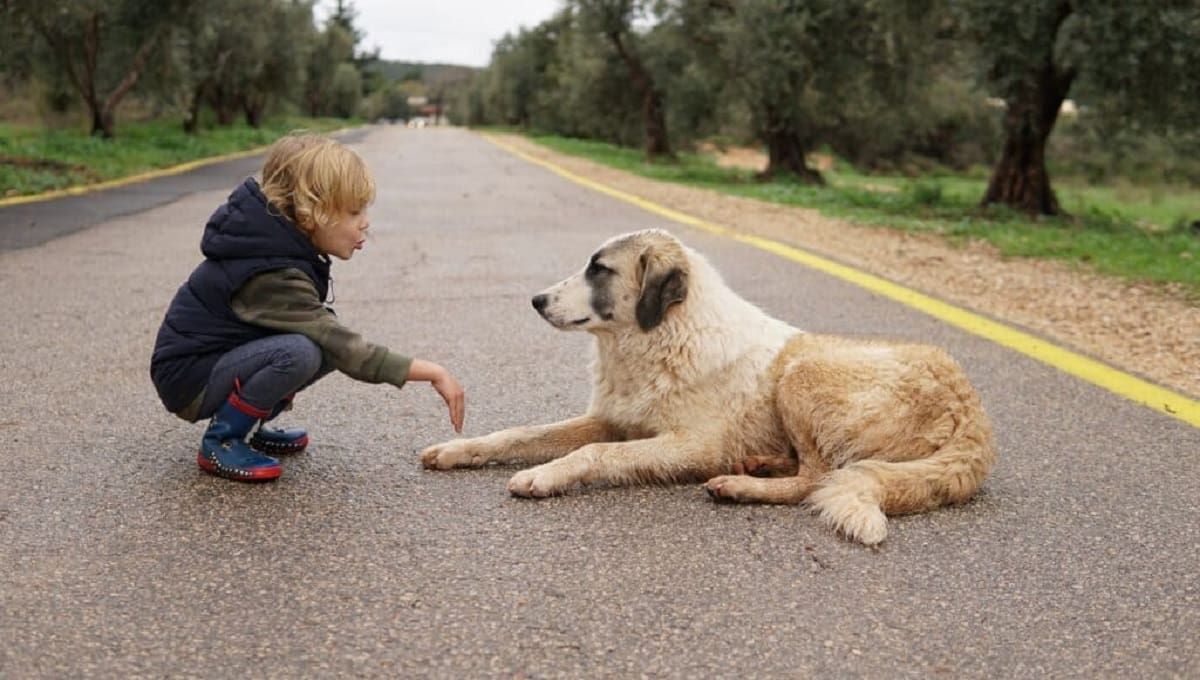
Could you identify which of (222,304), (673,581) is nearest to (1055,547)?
(673,581)

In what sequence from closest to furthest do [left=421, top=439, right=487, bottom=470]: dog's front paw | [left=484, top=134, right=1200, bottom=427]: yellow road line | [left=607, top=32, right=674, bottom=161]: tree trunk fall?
[left=421, top=439, right=487, bottom=470]: dog's front paw → [left=484, top=134, right=1200, bottom=427]: yellow road line → [left=607, top=32, right=674, bottom=161]: tree trunk

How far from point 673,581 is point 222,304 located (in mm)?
2008

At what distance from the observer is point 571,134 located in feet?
226

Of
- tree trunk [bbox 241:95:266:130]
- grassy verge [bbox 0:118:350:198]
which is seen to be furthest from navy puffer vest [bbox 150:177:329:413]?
tree trunk [bbox 241:95:266:130]

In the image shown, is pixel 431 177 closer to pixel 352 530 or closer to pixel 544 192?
pixel 544 192

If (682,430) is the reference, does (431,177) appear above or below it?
below

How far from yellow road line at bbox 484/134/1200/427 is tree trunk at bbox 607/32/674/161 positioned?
27027mm

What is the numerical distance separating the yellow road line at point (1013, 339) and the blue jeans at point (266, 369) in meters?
4.07

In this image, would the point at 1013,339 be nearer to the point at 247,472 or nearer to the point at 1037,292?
the point at 1037,292

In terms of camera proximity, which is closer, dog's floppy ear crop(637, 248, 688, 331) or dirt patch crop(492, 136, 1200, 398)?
dog's floppy ear crop(637, 248, 688, 331)

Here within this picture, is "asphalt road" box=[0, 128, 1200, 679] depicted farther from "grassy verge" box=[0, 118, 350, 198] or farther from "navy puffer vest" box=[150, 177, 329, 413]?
"grassy verge" box=[0, 118, 350, 198]

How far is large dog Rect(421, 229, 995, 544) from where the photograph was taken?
410 cm

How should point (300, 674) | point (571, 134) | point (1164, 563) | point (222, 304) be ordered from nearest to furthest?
point (300, 674)
point (1164, 563)
point (222, 304)
point (571, 134)

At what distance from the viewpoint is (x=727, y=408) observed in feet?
14.5
